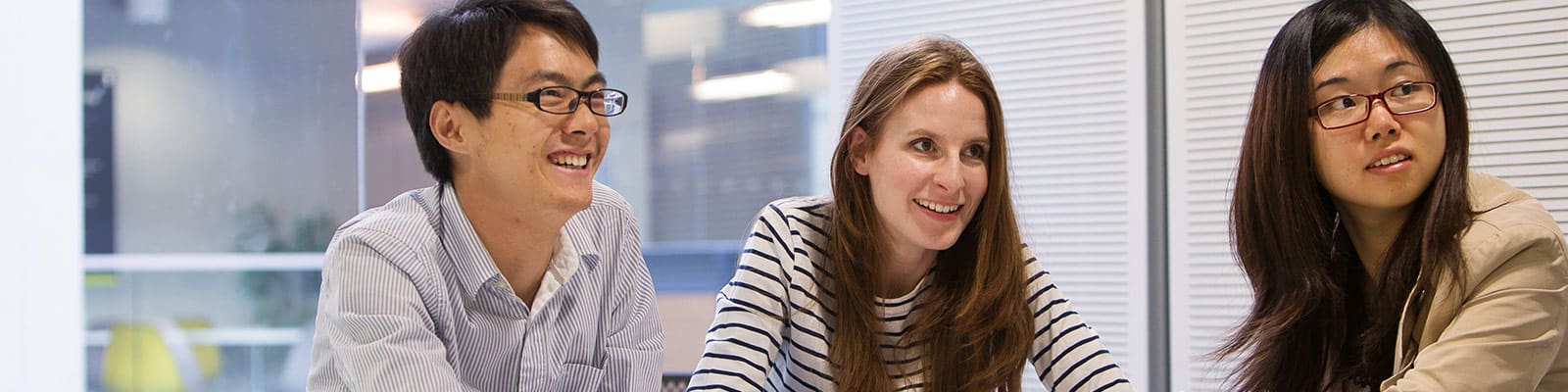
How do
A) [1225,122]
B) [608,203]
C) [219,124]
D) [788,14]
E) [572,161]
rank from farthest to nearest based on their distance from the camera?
1. [219,124]
2. [788,14]
3. [1225,122]
4. [608,203]
5. [572,161]

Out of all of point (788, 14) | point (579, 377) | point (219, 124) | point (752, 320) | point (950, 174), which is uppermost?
point (788, 14)

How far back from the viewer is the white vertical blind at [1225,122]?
311 centimetres

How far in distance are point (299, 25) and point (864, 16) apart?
2302mm

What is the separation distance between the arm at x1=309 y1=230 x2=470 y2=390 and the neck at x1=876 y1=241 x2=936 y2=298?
657 mm

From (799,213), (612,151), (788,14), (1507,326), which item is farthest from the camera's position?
(612,151)

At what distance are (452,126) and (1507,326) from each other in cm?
147

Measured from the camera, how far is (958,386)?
1698mm

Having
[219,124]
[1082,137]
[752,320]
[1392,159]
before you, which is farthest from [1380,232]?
[219,124]

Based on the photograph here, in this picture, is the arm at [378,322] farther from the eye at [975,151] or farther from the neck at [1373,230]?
the neck at [1373,230]

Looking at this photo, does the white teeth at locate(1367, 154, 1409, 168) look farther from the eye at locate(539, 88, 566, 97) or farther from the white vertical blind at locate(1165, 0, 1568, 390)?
the white vertical blind at locate(1165, 0, 1568, 390)

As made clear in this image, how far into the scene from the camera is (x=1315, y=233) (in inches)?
68.3

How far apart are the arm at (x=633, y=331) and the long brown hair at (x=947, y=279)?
0.34 metres

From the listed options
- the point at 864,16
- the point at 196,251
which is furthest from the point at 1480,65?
the point at 196,251

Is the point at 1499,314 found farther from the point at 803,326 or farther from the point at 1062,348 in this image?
the point at 803,326
